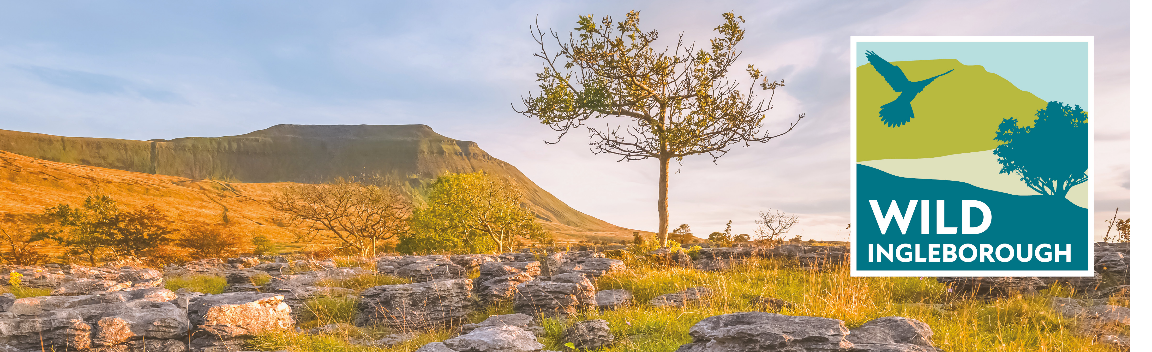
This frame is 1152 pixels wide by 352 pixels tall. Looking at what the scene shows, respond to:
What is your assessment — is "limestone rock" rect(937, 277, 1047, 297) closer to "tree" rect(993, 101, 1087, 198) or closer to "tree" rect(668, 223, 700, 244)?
"tree" rect(993, 101, 1087, 198)

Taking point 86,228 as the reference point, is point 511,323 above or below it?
above

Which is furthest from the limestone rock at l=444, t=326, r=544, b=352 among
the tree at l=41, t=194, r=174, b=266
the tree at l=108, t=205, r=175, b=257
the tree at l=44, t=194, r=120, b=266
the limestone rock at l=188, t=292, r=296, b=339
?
the tree at l=44, t=194, r=120, b=266

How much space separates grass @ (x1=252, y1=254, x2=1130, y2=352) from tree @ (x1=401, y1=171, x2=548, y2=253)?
1931 centimetres

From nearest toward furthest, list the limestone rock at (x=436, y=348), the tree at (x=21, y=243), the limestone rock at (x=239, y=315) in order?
the limestone rock at (x=436, y=348) → the limestone rock at (x=239, y=315) → the tree at (x=21, y=243)

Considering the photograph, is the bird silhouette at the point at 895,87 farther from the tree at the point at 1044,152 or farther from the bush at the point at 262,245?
the bush at the point at 262,245

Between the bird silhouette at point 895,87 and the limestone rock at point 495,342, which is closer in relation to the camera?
the limestone rock at point 495,342

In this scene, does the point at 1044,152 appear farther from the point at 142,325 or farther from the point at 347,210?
the point at 347,210

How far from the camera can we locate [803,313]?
6828 millimetres

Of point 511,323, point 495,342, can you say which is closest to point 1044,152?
point 511,323

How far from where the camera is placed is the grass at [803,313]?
6348 millimetres

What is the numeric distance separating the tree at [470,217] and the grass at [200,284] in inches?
574

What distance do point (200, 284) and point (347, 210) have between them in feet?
66.9

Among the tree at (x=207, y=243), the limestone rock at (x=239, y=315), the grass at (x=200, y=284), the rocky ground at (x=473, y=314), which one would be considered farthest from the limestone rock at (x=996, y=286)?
the tree at (x=207, y=243)

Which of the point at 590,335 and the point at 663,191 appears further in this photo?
the point at 663,191
